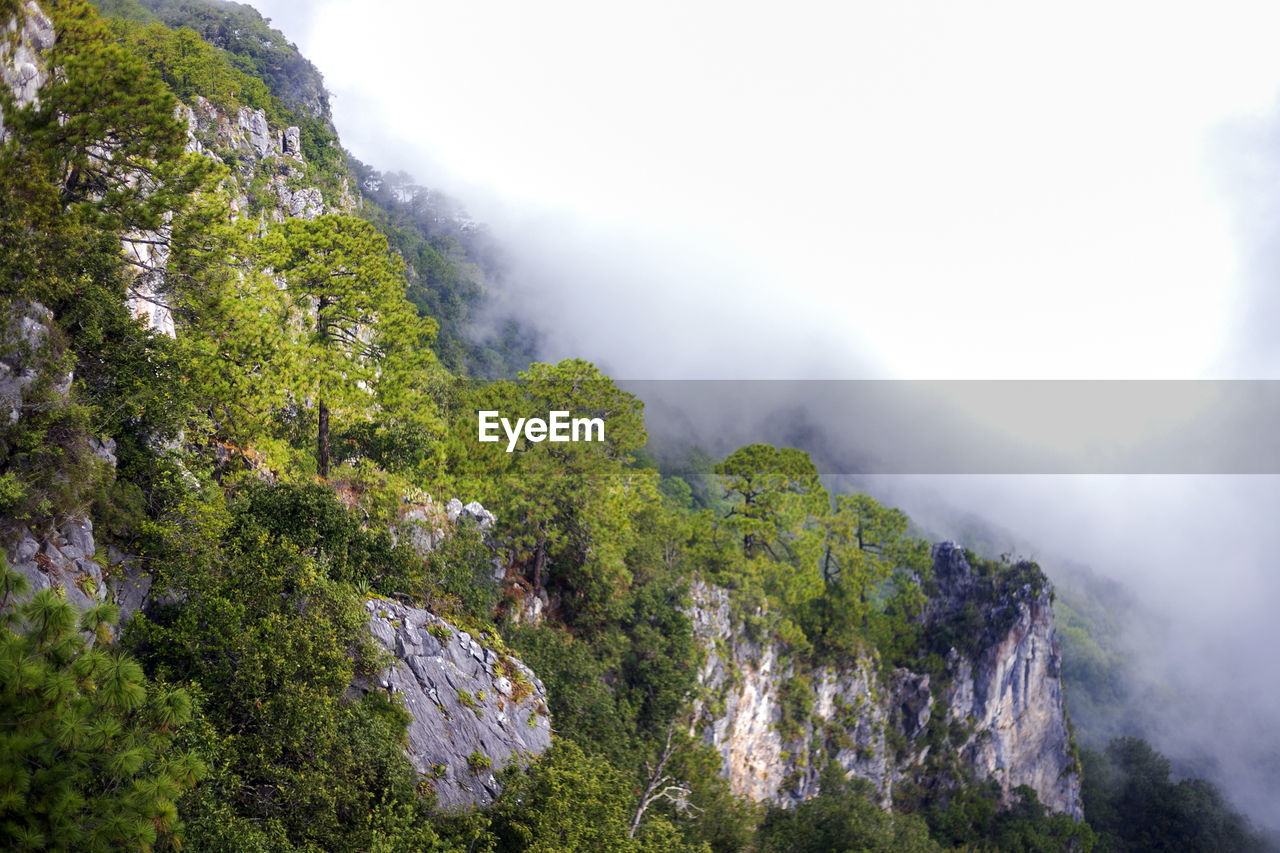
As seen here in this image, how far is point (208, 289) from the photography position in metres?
18.2

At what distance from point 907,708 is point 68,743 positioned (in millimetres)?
66388

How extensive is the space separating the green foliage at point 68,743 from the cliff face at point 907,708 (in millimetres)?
33849

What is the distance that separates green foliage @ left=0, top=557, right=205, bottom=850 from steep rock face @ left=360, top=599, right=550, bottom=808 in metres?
9.35

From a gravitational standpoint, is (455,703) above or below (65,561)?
below

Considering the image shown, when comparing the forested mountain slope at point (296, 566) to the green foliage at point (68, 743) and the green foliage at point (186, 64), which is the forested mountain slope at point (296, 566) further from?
the green foliage at point (186, 64)

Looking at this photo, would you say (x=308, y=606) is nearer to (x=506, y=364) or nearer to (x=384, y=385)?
(x=384, y=385)

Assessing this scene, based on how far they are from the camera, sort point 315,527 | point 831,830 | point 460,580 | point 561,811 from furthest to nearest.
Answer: point 831,830 < point 460,580 < point 315,527 < point 561,811

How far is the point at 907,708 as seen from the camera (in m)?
62.7

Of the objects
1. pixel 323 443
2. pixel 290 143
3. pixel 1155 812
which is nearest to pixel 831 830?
pixel 323 443

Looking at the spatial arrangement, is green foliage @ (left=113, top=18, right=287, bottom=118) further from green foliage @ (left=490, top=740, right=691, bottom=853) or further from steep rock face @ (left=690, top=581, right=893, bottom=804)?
green foliage @ (left=490, top=740, right=691, bottom=853)

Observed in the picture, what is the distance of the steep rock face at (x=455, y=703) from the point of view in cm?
1731

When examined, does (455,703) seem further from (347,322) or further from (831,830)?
(831,830)

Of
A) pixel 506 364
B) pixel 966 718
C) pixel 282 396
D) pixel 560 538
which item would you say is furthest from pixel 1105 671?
pixel 282 396

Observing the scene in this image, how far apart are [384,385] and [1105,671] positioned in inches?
7890
